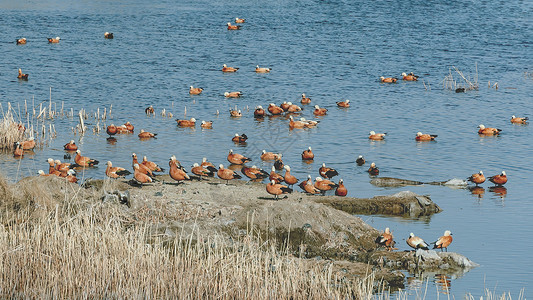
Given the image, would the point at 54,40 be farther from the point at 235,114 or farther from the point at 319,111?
the point at 319,111

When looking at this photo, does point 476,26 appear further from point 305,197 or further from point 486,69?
point 305,197

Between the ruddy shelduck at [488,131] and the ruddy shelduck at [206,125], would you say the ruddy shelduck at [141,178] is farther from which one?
the ruddy shelduck at [488,131]

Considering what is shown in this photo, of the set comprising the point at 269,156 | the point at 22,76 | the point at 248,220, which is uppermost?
the point at 248,220

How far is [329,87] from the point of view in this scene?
42844 millimetres

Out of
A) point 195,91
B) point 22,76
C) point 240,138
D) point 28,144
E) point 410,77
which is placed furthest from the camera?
point 410,77

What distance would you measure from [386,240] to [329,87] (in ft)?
78.6

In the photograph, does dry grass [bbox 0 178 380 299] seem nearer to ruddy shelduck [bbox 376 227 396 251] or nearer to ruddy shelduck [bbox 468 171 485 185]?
ruddy shelduck [bbox 376 227 396 251]

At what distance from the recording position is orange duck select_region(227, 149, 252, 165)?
2888 cm

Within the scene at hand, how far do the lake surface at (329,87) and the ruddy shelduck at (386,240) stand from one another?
400mm

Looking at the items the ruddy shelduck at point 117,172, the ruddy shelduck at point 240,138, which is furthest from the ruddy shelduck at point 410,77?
the ruddy shelduck at point 117,172

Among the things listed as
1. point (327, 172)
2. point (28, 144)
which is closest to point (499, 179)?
point (327, 172)

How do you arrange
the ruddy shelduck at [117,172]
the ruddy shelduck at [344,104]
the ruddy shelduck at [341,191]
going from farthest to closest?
the ruddy shelduck at [344,104] → the ruddy shelduck at [117,172] → the ruddy shelduck at [341,191]

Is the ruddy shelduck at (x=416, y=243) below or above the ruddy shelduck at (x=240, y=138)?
above

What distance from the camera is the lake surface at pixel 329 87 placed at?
25062 mm
